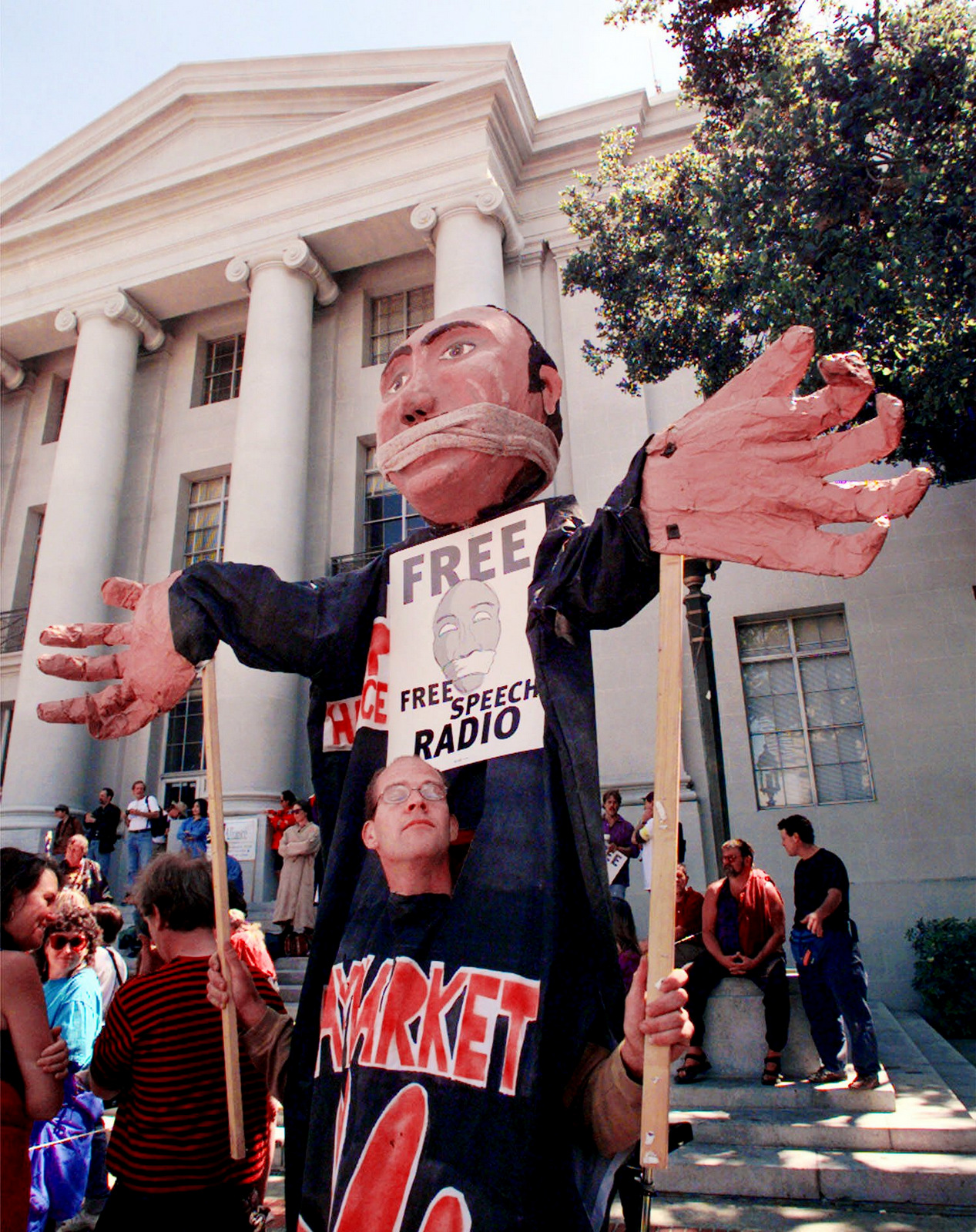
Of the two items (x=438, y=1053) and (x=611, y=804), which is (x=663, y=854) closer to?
(x=438, y=1053)

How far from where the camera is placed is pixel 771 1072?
581 cm

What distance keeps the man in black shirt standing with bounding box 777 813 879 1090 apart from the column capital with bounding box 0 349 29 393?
17.6 metres

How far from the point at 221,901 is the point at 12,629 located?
15.5 meters

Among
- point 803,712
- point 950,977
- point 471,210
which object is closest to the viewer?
point 950,977

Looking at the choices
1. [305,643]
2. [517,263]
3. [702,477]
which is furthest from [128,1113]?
[517,263]

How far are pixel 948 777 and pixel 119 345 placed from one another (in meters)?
14.8

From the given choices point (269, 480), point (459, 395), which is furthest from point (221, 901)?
point (269, 480)

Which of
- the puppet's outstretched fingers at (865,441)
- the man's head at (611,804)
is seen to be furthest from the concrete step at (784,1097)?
the puppet's outstretched fingers at (865,441)

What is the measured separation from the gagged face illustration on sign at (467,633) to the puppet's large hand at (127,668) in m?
0.77

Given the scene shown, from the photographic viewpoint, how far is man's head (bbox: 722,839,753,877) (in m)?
6.30

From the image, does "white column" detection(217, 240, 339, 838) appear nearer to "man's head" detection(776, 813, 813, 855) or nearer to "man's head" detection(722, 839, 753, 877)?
"man's head" detection(722, 839, 753, 877)

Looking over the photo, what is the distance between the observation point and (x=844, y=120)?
7.62m

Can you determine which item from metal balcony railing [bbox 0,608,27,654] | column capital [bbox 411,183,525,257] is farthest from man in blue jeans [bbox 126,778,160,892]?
column capital [bbox 411,183,525,257]

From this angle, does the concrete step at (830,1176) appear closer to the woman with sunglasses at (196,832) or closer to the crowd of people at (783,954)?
the crowd of people at (783,954)
